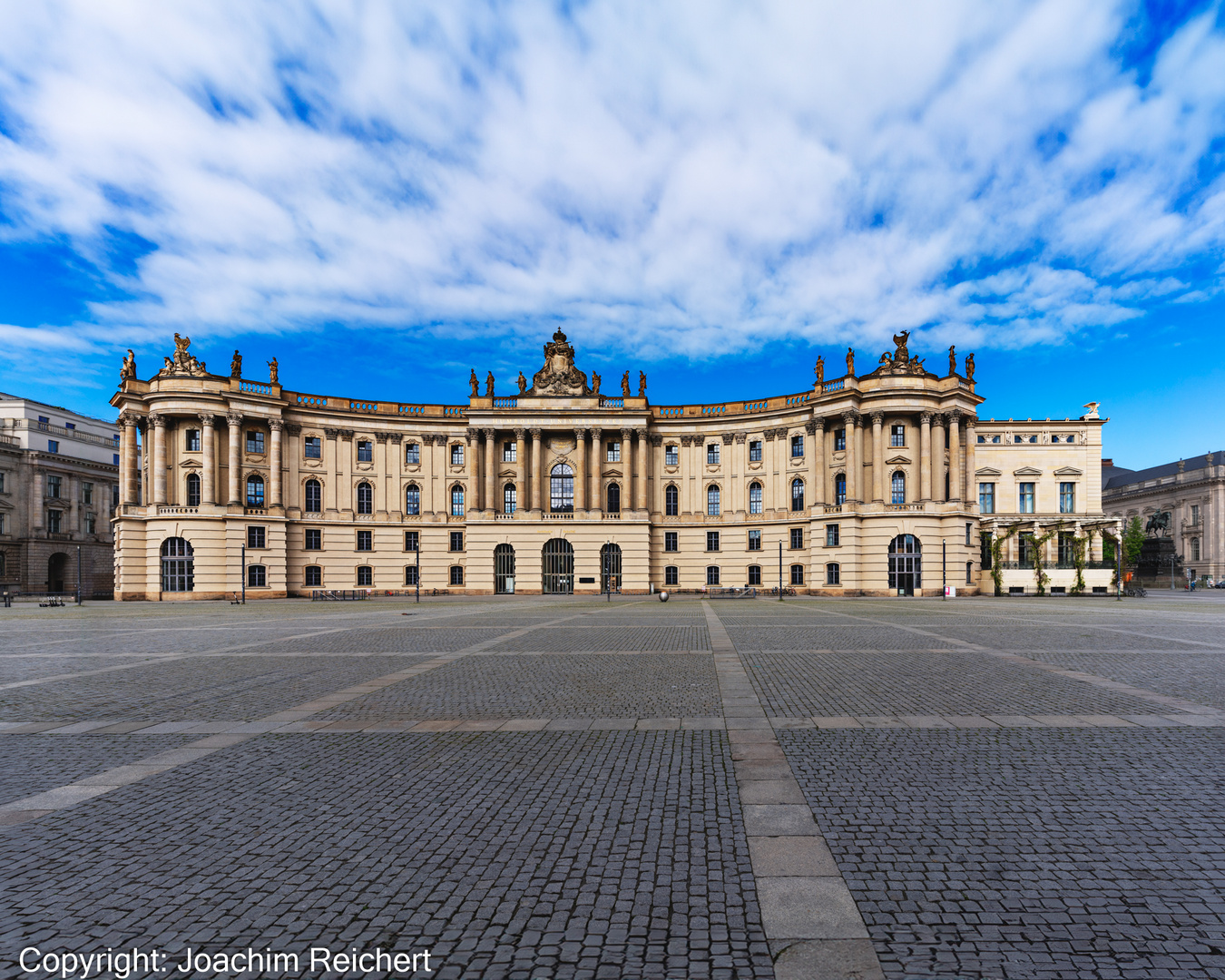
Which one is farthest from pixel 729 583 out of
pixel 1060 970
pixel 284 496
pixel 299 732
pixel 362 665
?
pixel 1060 970

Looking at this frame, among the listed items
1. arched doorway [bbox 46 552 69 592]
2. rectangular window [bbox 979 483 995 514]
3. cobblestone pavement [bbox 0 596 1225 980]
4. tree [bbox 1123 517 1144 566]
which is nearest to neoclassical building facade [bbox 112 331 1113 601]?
rectangular window [bbox 979 483 995 514]

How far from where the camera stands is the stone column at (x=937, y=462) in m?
53.7

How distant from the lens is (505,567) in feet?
195

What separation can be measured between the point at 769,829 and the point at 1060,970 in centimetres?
219

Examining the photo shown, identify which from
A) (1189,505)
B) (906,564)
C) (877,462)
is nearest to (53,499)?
(877,462)

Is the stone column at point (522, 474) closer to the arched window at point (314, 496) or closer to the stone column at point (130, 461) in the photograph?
the arched window at point (314, 496)

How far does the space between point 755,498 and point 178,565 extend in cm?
4927

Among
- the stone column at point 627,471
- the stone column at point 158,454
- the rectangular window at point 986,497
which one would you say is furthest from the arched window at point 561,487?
the rectangular window at point 986,497

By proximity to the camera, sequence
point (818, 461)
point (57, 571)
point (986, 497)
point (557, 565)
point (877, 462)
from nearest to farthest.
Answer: point (877, 462) < point (818, 461) < point (557, 565) < point (986, 497) < point (57, 571)

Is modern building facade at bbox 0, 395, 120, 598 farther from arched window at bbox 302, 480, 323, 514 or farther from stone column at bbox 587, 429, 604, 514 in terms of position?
stone column at bbox 587, 429, 604, 514

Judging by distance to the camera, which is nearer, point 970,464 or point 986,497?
point 970,464

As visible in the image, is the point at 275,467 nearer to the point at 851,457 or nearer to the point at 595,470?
the point at 595,470

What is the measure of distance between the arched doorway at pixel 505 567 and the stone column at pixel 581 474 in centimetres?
716

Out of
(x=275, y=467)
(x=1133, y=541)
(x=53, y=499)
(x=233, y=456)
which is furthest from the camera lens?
(x=1133, y=541)
